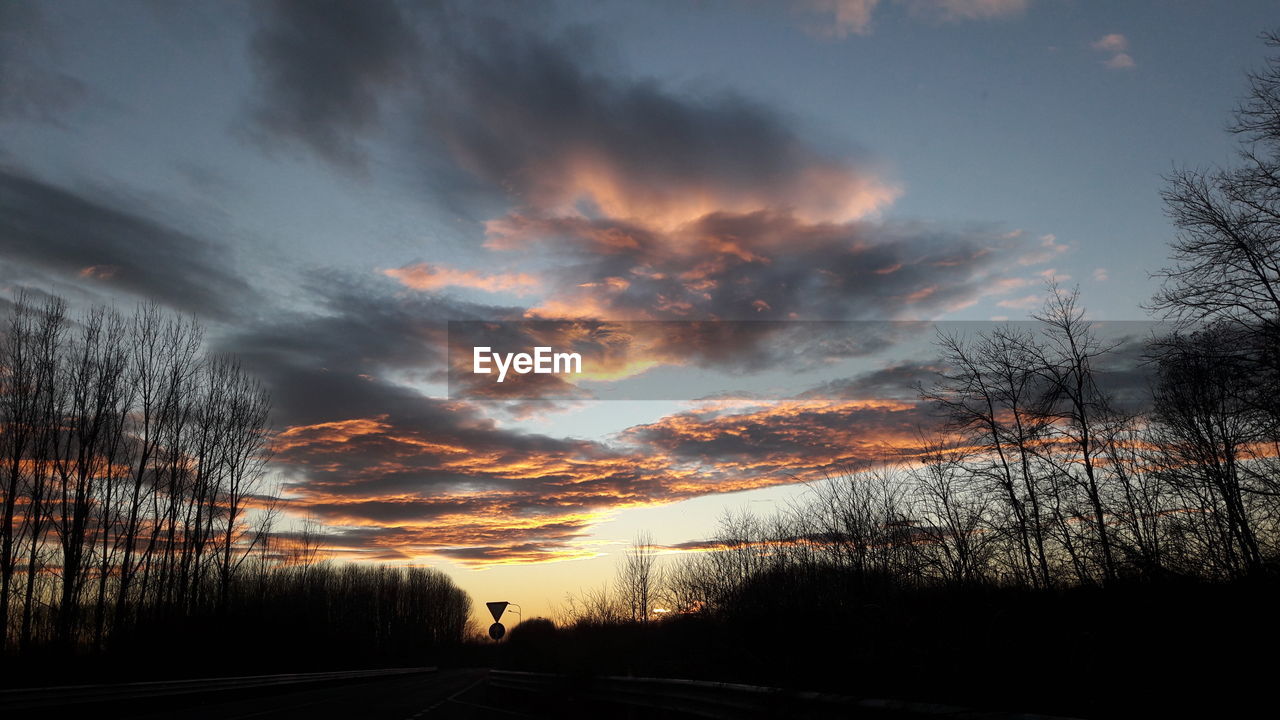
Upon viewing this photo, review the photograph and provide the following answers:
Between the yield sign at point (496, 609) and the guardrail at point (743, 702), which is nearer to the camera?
the guardrail at point (743, 702)

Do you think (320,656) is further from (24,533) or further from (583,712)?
(583,712)

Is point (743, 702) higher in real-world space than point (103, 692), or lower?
higher

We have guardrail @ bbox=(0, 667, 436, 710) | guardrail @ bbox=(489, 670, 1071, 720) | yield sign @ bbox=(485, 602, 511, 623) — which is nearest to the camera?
guardrail @ bbox=(489, 670, 1071, 720)

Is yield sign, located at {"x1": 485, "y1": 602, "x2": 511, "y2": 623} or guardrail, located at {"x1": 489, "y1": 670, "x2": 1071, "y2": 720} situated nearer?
guardrail, located at {"x1": 489, "y1": 670, "x2": 1071, "y2": 720}

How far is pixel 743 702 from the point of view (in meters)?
8.91

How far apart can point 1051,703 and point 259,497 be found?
52578 mm

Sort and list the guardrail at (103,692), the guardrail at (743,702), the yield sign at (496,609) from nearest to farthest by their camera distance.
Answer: the guardrail at (743,702)
the guardrail at (103,692)
the yield sign at (496,609)

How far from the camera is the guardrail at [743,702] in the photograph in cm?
534

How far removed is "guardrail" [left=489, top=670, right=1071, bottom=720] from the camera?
17.5 ft

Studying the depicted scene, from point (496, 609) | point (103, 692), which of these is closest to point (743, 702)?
point (103, 692)

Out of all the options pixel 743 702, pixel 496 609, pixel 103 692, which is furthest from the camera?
pixel 496 609

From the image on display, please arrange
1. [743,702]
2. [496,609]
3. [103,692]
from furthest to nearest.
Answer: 1. [496,609]
2. [103,692]
3. [743,702]

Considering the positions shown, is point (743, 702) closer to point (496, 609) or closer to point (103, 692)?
point (103, 692)

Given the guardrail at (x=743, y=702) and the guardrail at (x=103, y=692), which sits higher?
the guardrail at (x=743, y=702)
